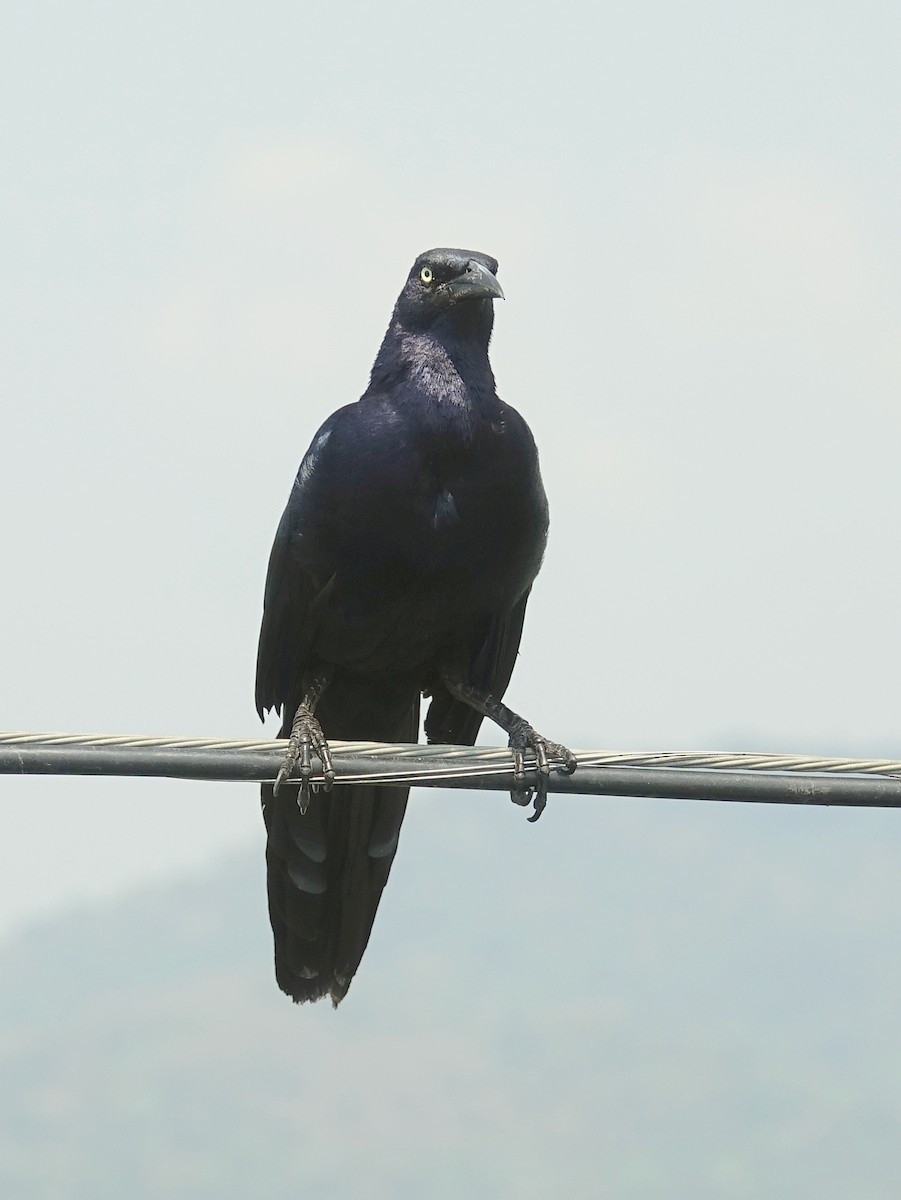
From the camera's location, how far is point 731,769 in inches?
186

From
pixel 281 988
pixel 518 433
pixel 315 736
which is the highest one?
pixel 518 433

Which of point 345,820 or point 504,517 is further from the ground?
point 504,517

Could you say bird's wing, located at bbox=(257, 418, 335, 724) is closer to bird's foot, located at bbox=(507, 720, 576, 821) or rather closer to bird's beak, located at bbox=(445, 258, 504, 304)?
bird's beak, located at bbox=(445, 258, 504, 304)

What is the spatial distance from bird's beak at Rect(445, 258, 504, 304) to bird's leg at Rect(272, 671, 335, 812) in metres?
1.83

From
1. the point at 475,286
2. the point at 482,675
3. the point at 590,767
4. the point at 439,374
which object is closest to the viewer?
the point at 590,767

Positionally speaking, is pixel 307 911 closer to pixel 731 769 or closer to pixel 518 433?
pixel 518 433

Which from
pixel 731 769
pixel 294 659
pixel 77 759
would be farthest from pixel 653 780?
pixel 294 659

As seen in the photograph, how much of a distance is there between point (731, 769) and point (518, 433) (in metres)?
2.69

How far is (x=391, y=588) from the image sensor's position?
272 inches

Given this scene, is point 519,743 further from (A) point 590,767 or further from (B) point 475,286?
(B) point 475,286

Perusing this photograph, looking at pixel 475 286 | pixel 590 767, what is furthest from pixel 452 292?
pixel 590 767

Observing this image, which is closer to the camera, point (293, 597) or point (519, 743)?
point (519, 743)

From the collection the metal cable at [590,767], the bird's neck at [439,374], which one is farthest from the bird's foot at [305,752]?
the bird's neck at [439,374]

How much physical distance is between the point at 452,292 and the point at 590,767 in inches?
121
